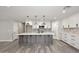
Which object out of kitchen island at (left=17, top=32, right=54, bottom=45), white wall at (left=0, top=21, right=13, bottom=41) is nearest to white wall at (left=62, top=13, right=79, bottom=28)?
kitchen island at (left=17, top=32, right=54, bottom=45)

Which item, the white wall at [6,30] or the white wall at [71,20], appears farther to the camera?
the white wall at [71,20]

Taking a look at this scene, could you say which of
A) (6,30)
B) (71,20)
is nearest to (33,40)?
(6,30)

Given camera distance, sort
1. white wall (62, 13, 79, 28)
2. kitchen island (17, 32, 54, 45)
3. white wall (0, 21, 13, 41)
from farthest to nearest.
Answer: kitchen island (17, 32, 54, 45)
white wall (62, 13, 79, 28)
white wall (0, 21, 13, 41)

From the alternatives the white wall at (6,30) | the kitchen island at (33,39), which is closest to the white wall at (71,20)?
→ the kitchen island at (33,39)

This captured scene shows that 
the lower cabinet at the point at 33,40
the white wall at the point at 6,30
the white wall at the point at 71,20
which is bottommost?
the lower cabinet at the point at 33,40

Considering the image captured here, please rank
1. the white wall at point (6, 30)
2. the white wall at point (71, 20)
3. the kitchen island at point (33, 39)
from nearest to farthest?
the white wall at point (6, 30) < the white wall at point (71, 20) < the kitchen island at point (33, 39)

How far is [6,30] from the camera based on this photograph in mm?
2172

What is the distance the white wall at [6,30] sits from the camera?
2.03m

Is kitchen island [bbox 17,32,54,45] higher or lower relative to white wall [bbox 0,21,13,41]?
lower

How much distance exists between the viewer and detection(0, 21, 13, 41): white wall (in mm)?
2028

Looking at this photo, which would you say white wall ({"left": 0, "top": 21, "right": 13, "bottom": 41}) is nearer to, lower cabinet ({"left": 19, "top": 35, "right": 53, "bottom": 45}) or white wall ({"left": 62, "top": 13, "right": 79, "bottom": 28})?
lower cabinet ({"left": 19, "top": 35, "right": 53, "bottom": 45})

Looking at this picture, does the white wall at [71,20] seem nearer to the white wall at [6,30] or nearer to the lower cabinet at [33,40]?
the lower cabinet at [33,40]
